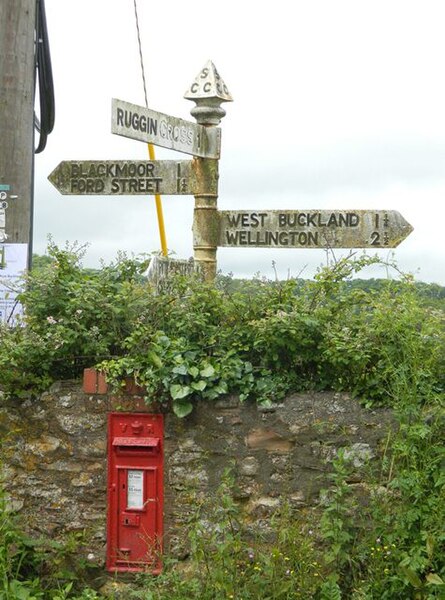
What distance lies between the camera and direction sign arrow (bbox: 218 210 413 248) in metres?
8.88

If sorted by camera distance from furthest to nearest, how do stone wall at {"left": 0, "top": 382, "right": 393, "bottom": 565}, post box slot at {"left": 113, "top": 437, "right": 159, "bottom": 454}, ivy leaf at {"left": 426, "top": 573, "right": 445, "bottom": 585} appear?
post box slot at {"left": 113, "top": 437, "right": 159, "bottom": 454}, stone wall at {"left": 0, "top": 382, "right": 393, "bottom": 565}, ivy leaf at {"left": 426, "top": 573, "right": 445, "bottom": 585}

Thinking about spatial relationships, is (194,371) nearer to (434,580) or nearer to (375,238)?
(434,580)

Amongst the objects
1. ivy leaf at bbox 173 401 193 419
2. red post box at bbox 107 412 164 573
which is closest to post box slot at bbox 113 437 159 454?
red post box at bbox 107 412 164 573

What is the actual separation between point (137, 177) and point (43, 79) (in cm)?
142

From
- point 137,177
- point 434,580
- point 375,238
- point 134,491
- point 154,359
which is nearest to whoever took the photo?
point 434,580

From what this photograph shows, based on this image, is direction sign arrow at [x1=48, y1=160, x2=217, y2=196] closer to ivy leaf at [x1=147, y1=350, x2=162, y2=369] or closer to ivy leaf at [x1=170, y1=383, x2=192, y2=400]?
Answer: ivy leaf at [x1=147, y1=350, x2=162, y2=369]

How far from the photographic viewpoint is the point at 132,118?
8.85 meters

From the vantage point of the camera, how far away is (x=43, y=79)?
10.1m

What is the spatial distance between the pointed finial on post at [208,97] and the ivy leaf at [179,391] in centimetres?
320

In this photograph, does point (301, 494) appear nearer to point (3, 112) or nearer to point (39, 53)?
point (3, 112)

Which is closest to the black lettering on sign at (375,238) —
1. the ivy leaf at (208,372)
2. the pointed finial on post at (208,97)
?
the pointed finial on post at (208,97)

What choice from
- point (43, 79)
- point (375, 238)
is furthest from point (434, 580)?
point (43, 79)

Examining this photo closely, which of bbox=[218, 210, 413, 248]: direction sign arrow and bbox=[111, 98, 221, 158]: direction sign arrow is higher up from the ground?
bbox=[111, 98, 221, 158]: direction sign arrow

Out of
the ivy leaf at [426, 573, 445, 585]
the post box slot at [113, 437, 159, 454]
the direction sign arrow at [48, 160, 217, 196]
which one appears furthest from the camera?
the direction sign arrow at [48, 160, 217, 196]
